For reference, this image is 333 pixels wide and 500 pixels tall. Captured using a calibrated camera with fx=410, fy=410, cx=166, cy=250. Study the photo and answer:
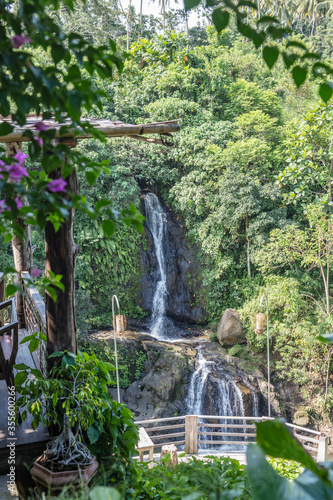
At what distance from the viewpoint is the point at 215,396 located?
854 centimetres

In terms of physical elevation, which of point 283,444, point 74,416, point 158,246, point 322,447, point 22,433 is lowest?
point 322,447

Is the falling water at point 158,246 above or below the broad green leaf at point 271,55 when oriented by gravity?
below

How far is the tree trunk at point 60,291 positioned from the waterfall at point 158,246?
8.55m

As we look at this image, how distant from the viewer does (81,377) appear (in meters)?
2.28

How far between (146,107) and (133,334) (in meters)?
6.22

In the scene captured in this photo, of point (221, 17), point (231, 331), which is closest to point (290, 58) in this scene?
point (221, 17)

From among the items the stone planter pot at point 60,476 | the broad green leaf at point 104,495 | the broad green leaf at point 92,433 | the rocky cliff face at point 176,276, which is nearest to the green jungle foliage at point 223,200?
the rocky cliff face at point 176,276

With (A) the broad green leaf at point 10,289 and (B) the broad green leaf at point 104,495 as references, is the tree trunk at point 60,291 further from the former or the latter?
(B) the broad green leaf at point 104,495

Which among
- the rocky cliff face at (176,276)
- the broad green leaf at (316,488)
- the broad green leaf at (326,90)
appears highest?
the broad green leaf at (326,90)

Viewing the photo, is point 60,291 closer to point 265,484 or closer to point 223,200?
point 265,484

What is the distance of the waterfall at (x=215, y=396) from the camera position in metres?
8.41

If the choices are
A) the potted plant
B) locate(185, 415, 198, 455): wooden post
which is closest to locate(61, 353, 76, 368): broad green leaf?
the potted plant

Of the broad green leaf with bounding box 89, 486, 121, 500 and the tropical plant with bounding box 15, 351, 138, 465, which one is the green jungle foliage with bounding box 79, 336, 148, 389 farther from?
the broad green leaf with bounding box 89, 486, 121, 500

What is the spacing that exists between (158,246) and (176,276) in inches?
38.4
